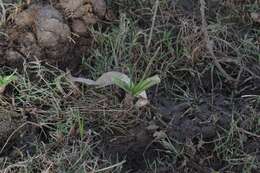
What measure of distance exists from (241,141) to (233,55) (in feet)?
1.38

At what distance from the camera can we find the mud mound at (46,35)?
1.91 meters

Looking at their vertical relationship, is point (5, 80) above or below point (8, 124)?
above

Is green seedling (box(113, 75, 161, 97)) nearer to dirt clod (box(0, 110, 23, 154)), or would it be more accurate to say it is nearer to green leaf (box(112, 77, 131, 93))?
green leaf (box(112, 77, 131, 93))

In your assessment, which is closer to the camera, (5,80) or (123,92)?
(5,80)

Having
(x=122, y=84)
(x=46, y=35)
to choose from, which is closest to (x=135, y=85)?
(x=122, y=84)

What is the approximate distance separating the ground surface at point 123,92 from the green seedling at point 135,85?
0.07m

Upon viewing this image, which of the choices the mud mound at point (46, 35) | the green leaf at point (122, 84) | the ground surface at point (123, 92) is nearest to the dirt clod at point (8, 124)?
the ground surface at point (123, 92)

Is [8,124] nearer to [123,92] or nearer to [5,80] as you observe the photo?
[5,80]

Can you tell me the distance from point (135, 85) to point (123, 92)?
4.4 inches

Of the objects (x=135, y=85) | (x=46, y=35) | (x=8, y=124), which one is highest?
(x=46, y=35)

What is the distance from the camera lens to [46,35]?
1.91 metres

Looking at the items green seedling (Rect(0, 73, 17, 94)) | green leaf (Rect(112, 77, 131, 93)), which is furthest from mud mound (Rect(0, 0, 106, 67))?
green leaf (Rect(112, 77, 131, 93))

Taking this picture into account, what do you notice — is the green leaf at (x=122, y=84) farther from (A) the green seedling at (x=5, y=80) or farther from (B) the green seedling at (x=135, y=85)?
(A) the green seedling at (x=5, y=80)

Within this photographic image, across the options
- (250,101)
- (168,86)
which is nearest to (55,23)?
(168,86)
